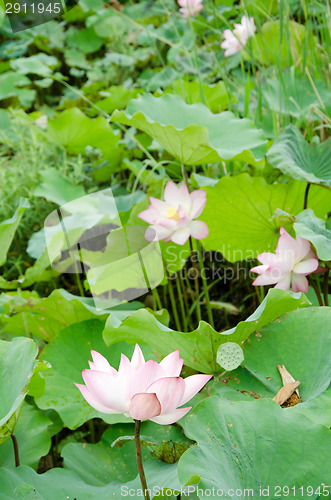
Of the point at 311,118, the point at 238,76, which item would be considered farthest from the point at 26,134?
the point at 311,118

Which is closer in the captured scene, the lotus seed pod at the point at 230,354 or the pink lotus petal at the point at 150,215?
the lotus seed pod at the point at 230,354

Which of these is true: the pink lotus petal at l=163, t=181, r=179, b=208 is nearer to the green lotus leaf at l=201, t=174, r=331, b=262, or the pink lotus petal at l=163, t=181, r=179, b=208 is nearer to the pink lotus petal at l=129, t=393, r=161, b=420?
the green lotus leaf at l=201, t=174, r=331, b=262

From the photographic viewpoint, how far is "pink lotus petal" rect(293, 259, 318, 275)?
80cm

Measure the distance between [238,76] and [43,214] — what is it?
3.82 feet

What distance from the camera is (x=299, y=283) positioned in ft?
2.72

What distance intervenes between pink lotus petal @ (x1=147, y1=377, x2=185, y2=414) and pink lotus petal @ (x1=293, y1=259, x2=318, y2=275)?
0.39m

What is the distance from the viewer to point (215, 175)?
1320 mm

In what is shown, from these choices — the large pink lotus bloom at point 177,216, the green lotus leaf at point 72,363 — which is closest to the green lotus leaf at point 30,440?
the green lotus leaf at point 72,363

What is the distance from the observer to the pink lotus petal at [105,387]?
1.62 ft

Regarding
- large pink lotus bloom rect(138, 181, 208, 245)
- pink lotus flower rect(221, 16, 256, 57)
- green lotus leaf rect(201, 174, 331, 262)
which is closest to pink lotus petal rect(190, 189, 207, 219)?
large pink lotus bloom rect(138, 181, 208, 245)

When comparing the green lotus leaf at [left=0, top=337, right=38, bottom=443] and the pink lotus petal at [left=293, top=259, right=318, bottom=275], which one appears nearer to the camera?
the green lotus leaf at [left=0, top=337, right=38, bottom=443]

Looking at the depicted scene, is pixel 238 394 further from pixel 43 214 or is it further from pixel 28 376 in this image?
pixel 43 214

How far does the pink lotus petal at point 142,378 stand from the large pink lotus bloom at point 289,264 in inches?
13.8

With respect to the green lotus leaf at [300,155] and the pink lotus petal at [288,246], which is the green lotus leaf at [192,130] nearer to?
the green lotus leaf at [300,155]
